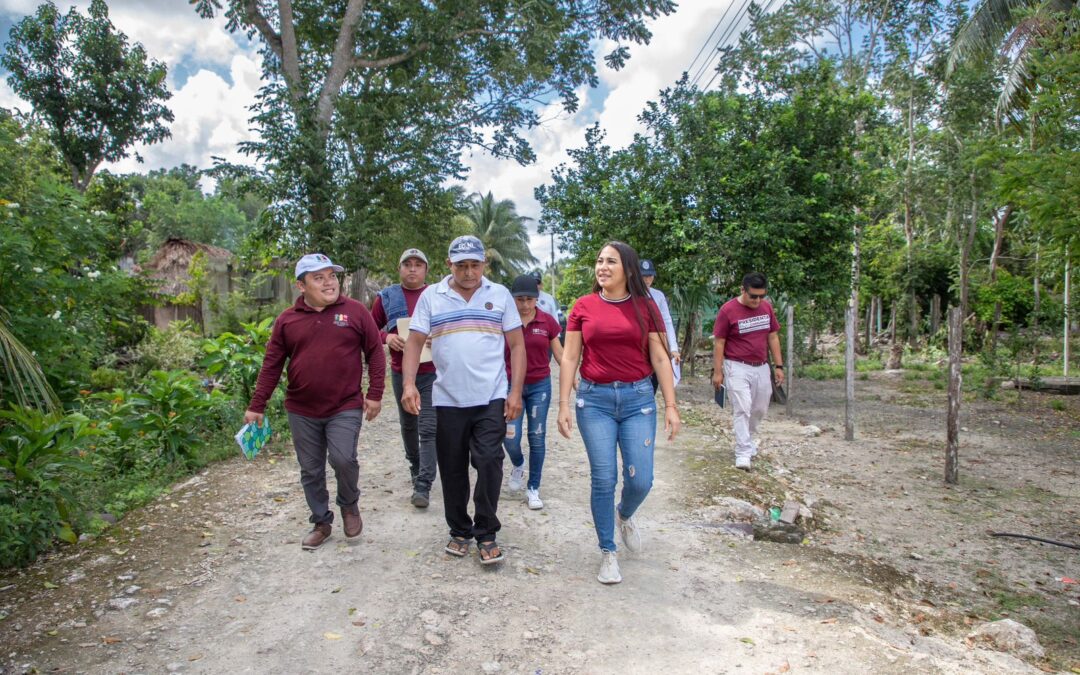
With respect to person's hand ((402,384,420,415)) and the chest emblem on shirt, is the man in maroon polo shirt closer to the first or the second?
person's hand ((402,384,420,415))

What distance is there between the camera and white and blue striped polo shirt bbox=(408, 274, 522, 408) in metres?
3.99

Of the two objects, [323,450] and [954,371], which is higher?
[954,371]

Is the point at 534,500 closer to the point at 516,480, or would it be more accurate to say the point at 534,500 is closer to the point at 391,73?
the point at 516,480

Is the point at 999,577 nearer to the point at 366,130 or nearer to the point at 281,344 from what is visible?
the point at 281,344

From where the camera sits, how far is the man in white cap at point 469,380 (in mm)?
4016

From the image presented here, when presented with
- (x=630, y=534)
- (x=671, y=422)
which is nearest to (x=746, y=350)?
(x=630, y=534)

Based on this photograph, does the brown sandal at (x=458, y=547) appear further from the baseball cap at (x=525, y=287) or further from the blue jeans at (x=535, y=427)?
the baseball cap at (x=525, y=287)

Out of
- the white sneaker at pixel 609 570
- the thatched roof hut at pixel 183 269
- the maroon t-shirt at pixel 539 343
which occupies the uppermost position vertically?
the thatched roof hut at pixel 183 269

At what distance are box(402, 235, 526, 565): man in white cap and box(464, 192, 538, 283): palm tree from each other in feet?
136

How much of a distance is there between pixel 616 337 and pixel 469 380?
893mm

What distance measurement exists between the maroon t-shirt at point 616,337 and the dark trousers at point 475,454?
2.09ft

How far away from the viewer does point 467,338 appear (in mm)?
4051

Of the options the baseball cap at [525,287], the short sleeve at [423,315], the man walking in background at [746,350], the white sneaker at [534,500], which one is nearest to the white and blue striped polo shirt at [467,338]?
the short sleeve at [423,315]

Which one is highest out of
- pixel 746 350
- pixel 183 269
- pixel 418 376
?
pixel 183 269
